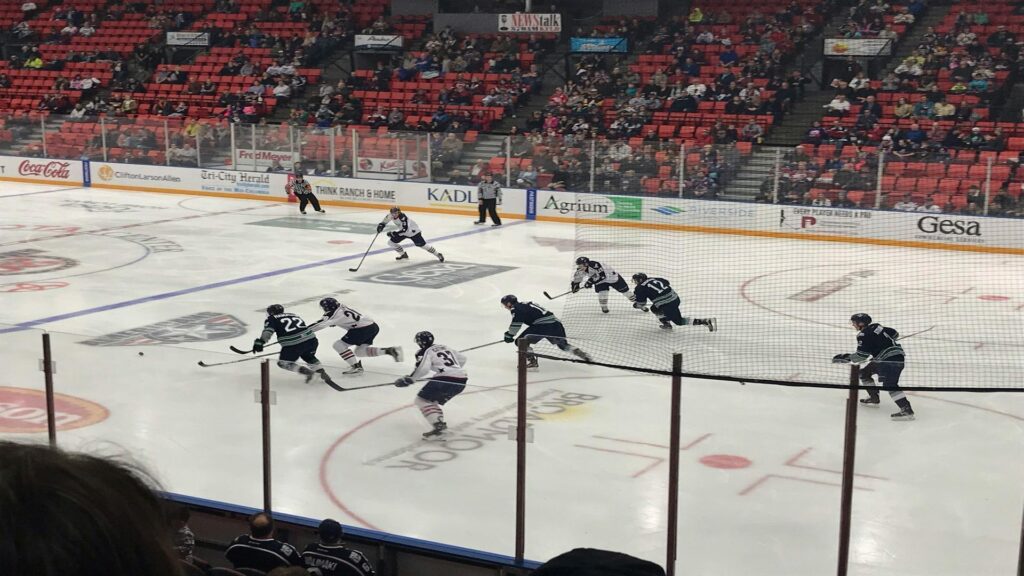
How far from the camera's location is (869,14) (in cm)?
2648

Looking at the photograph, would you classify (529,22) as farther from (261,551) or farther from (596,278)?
(261,551)

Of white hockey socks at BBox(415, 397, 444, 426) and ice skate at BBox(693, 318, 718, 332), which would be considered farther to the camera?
ice skate at BBox(693, 318, 718, 332)

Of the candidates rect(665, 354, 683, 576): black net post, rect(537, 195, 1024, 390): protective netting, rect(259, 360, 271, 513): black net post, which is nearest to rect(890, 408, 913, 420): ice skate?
rect(537, 195, 1024, 390): protective netting

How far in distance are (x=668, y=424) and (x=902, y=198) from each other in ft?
52.1

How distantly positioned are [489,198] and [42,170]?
12914mm

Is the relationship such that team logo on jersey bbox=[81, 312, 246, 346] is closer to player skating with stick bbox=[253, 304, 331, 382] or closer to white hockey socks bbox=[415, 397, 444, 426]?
player skating with stick bbox=[253, 304, 331, 382]

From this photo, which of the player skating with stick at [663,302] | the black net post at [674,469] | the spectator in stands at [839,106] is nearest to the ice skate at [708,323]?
the player skating with stick at [663,302]

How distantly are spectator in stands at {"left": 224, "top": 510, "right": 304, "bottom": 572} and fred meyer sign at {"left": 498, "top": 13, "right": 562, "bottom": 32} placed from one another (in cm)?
2534

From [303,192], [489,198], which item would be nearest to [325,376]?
[489,198]

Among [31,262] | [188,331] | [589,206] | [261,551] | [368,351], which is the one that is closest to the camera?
[261,551]

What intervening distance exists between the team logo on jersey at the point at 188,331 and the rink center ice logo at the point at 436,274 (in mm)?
3278

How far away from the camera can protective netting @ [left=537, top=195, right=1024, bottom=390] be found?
11570mm

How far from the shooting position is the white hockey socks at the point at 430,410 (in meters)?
6.03

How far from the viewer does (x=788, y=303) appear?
598 inches
